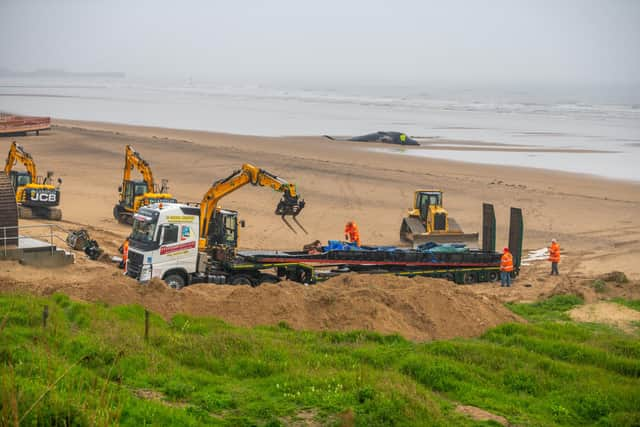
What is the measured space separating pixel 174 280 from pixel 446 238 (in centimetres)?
1152

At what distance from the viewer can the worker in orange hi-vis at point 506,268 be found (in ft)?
77.4

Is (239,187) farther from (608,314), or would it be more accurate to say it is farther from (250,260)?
(608,314)

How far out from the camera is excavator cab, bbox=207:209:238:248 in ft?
74.6

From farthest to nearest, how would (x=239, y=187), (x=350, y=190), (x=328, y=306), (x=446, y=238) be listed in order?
(x=350, y=190), (x=446, y=238), (x=239, y=187), (x=328, y=306)

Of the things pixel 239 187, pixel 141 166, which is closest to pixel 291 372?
pixel 239 187

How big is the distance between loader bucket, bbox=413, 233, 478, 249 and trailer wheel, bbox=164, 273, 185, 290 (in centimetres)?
1011

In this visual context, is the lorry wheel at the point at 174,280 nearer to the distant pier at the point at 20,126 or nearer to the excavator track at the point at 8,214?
the excavator track at the point at 8,214

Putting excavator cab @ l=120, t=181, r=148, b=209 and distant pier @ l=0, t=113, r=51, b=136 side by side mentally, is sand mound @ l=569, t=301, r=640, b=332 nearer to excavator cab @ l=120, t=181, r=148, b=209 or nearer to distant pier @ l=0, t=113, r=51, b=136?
excavator cab @ l=120, t=181, r=148, b=209

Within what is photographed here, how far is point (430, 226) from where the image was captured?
94.9ft

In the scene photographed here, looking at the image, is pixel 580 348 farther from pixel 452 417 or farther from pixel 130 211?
pixel 130 211

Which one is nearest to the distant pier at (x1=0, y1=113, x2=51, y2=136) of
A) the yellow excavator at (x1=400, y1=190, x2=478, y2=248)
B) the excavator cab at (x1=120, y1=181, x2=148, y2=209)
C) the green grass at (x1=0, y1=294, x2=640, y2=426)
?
the excavator cab at (x1=120, y1=181, x2=148, y2=209)

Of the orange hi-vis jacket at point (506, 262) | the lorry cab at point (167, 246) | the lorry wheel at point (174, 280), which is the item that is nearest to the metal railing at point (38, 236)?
the lorry cab at point (167, 246)

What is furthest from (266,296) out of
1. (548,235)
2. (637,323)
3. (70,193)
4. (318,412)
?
(70,193)

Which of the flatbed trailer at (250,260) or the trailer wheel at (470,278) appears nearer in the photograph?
the flatbed trailer at (250,260)
